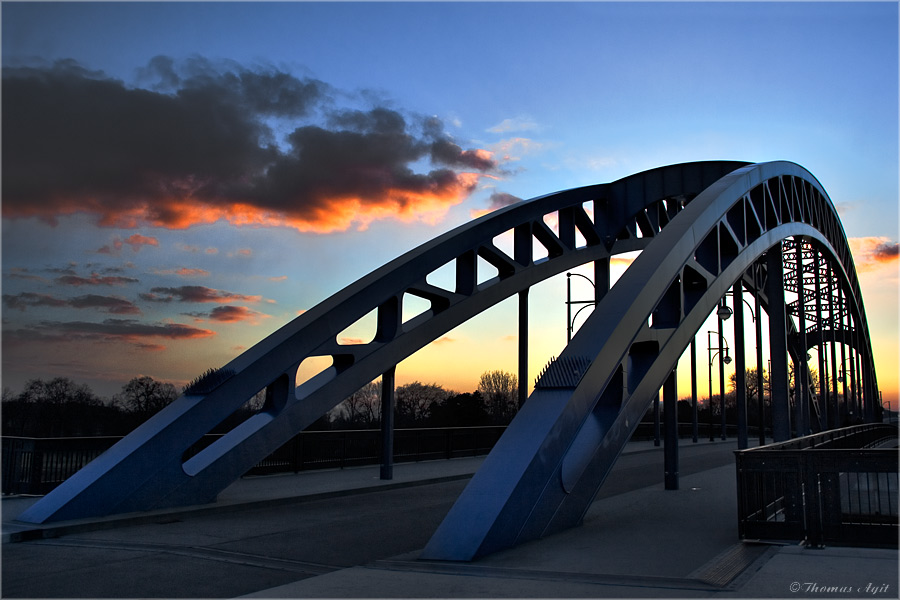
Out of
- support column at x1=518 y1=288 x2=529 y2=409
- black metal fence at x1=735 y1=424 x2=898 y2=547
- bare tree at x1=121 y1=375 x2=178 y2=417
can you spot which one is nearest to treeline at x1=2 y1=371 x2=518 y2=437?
bare tree at x1=121 y1=375 x2=178 y2=417

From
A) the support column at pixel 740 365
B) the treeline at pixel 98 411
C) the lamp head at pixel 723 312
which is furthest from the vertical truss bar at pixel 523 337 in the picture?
the treeline at pixel 98 411

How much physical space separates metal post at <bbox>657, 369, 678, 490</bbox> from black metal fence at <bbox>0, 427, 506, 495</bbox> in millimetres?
8431

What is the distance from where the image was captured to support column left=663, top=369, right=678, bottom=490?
15000 millimetres

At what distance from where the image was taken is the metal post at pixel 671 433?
49.2 feet

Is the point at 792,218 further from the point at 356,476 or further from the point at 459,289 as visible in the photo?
the point at 356,476

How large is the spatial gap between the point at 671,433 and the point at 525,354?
18.4 ft

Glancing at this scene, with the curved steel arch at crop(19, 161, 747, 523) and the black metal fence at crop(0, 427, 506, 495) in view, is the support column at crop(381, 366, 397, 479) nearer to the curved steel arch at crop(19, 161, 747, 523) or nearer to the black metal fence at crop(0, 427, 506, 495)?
the curved steel arch at crop(19, 161, 747, 523)

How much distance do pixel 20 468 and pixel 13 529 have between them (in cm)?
421

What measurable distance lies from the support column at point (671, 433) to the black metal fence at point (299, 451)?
843 cm

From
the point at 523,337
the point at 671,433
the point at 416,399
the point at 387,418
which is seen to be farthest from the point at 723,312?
the point at 416,399

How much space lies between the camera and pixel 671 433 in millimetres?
15312

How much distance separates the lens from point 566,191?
763 inches

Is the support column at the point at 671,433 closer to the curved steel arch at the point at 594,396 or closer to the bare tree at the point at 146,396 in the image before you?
the curved steel arch at the point at 594,396

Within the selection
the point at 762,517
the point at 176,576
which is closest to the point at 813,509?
the point at 762,517
